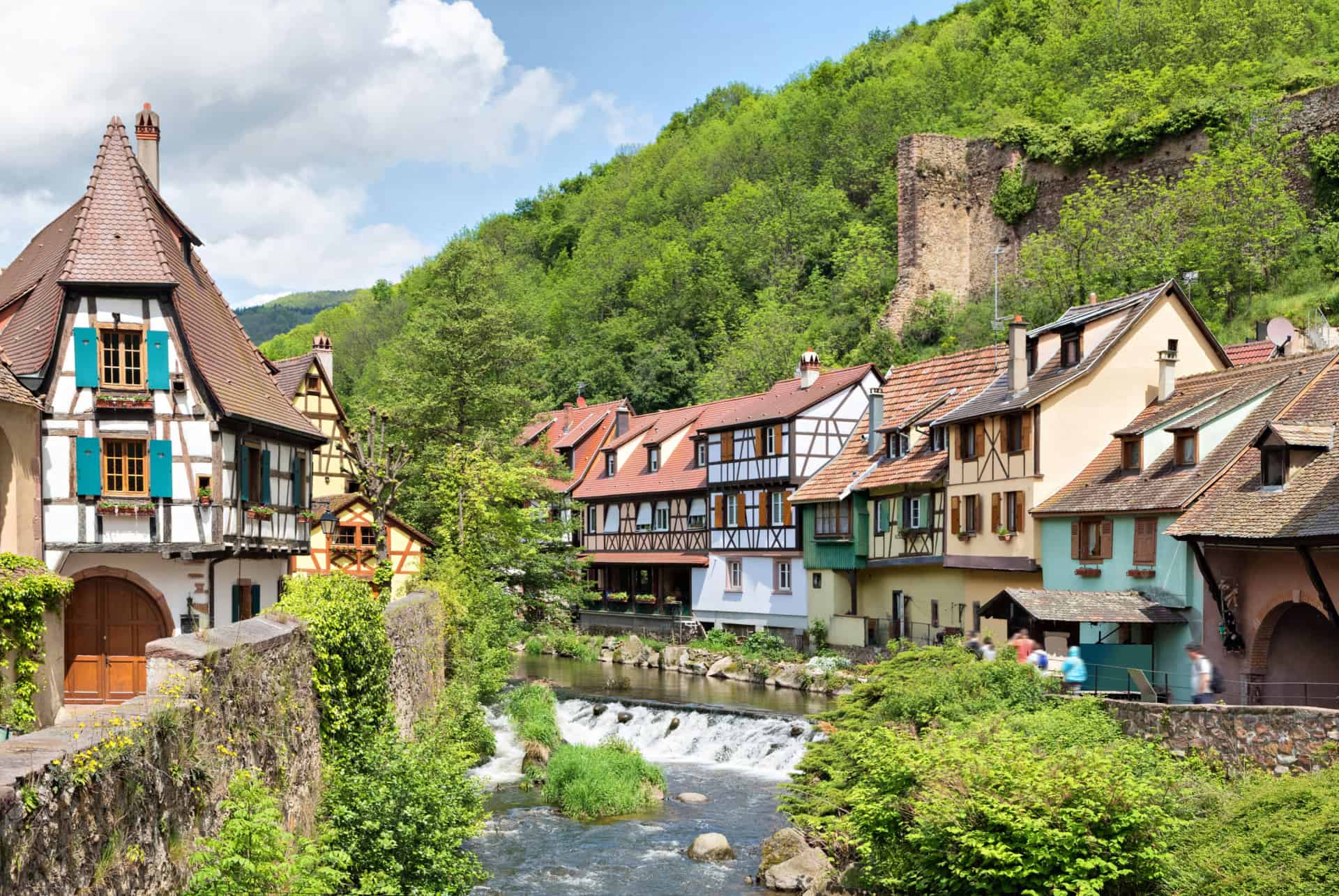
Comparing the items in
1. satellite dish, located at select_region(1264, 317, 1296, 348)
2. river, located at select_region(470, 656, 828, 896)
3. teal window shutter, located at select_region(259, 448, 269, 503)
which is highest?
satellite dish, located at select_region(1264, 317, 1296, 348)

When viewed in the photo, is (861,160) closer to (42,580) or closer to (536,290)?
(536,290)

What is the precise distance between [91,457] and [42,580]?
22.4 ft

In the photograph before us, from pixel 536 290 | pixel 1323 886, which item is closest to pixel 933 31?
pixel 536 290

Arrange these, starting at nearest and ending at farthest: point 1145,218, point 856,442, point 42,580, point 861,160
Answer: point 42,580 → point 856,442 → point 1145,218 → point 861,160

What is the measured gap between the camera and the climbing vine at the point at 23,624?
1499cm

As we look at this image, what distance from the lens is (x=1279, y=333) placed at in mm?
29641

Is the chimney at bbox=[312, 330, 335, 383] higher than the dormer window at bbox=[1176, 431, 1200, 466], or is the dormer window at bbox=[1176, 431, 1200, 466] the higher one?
the chimney at bbox=[312, 330, 335, 383]

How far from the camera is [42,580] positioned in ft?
54.2

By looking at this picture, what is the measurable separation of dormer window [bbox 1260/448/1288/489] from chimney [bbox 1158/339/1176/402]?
25.0 feet

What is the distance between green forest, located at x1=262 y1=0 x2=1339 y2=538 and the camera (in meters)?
45.0

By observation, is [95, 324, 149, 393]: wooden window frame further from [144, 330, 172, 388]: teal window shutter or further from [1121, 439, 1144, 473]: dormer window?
[1121, 439, 1144, 473]: dormer window

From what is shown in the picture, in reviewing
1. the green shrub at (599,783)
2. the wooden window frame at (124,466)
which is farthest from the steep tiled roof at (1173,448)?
the wooden window frame at (124,466)

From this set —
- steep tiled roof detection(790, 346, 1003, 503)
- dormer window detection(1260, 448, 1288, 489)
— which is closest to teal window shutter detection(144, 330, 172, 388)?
dormer window detection(1260, 448, 1288, 489)

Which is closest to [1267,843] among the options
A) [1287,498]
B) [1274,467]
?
[1287,498]
